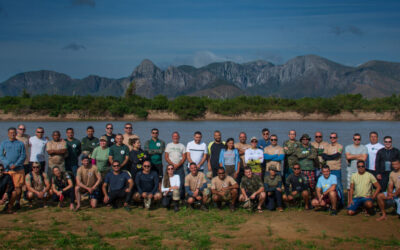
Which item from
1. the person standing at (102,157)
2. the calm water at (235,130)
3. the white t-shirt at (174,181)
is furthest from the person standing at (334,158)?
the calm water at (235,130)

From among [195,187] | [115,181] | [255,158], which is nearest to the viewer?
[195,187]

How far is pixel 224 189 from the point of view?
9898 mm

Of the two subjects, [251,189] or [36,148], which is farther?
[36,148]

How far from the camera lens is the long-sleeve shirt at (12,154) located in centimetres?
1003

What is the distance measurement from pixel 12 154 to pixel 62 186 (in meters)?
1.46

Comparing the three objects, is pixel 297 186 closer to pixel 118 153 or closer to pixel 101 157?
pixel 118 153

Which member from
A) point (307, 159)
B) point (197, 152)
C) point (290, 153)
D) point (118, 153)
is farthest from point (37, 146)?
point (307, 159)

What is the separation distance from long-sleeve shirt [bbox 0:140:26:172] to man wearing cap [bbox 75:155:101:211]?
1514mm

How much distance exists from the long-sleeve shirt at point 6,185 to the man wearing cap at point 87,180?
1.50m

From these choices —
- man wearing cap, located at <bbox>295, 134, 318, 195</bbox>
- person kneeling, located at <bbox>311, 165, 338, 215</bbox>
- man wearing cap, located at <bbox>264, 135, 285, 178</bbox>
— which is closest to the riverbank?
man wearing cap, located at <bbox>264, 135, 285, 178</bbox>

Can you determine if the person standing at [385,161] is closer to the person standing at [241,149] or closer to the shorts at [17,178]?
the person standing at [241,149]

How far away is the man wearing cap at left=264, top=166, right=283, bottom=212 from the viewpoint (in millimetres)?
9977

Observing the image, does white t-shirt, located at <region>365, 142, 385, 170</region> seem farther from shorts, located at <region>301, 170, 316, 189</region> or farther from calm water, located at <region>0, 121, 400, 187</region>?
calm water, located at <region>0, 121, 400, 187</region>

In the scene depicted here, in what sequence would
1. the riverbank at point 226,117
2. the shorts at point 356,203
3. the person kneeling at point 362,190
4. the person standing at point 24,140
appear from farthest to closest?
the riverbank at point 226,117, the person standing at point 24,140, the shorts at point 356,203, the person kneeling at point 362,190
